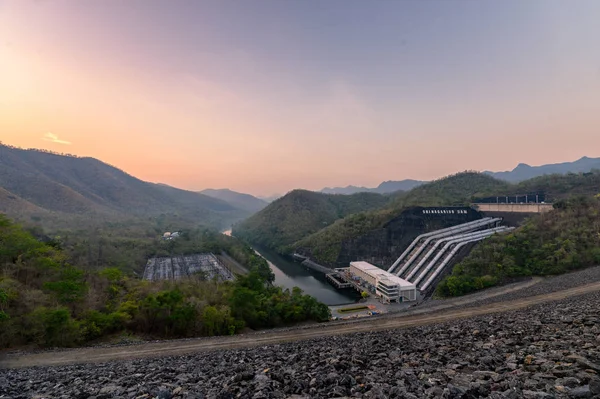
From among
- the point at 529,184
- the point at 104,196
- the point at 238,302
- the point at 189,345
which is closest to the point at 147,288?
the point at 238,302

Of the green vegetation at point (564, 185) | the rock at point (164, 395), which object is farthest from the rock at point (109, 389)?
the green vegetation at point (564, 185)

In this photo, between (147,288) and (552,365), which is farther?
(147,288)

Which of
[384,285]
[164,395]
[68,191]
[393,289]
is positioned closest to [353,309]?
[384,285]

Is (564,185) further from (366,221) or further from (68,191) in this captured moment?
(68,191)

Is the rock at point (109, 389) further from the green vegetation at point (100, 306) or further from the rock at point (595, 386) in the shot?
the green vegetation at point (100, 306)

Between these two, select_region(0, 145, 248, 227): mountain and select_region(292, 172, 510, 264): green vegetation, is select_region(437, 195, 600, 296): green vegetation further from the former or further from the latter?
select_region(0, 145, 248, 227): mountain

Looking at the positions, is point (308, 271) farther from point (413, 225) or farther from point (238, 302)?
point (238, 302)
